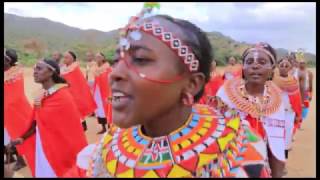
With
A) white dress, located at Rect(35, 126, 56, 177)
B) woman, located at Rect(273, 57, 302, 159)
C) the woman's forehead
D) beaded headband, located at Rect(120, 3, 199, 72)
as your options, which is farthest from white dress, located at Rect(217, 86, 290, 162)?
woman, located at Rect(273, 57, 302, 159)

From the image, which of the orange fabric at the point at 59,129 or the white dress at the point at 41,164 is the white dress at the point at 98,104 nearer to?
the orange fabric at the point at 59,129

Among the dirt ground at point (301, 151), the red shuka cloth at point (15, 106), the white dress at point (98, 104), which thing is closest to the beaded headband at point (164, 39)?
the red shuka cloth at point (15, 106)

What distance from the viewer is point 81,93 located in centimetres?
1041

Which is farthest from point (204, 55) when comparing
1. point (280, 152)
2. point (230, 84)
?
point (230, 84)

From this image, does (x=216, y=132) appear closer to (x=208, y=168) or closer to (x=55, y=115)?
(x=208, y=168)

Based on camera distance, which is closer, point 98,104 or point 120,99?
point 120,99

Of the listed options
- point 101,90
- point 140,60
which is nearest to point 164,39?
point 140,60

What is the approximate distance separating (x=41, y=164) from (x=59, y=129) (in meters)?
0.40

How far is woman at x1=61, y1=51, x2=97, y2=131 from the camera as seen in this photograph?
1006 cm

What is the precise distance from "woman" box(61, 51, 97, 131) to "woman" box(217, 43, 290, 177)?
19.1 ft

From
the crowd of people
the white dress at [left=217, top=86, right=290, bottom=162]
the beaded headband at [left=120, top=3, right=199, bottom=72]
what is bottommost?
the white dress at [left=217, top=86, right=290, bottom=162]

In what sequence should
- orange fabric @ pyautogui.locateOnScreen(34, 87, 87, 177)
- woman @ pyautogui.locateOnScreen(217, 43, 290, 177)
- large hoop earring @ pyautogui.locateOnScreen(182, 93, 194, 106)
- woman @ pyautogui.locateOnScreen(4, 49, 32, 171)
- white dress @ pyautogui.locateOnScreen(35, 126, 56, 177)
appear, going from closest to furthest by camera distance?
large hoop earring @ pyautogui.locateOnScreen(182, 93, 194, 106) → woman @ pyautogui.locateOnScreen(217, 43, 290, 177) → white dress @ pyautogui.locateOnScreen(35, 126, 56, 177) → orange fabric @ pyautogui.locateOnScreen(34, 87, 87, 177) → woman @ pyautogui.locateOnScreen(4, 49, 32, 171)

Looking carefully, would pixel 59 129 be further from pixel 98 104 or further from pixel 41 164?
pixel 98 104

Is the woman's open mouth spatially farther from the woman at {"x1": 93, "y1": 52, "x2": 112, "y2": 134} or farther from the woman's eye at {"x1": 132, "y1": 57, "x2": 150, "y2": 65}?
the woman at {"x1": 93, "y1": 52, "x2": 112, "y2": 134}
